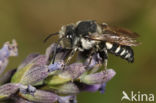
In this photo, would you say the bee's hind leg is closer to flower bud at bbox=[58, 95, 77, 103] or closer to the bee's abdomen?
the bee's abdomen

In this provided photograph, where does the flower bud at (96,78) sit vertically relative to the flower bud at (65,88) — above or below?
above

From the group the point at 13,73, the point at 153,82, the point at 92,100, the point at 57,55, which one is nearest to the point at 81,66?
the point at 57,55

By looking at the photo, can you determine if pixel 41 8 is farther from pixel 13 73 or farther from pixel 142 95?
pixel 13 73

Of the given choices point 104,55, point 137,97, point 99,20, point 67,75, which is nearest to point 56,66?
point 67,75

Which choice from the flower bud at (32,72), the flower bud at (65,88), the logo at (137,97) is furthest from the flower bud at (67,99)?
the logo at (137,97)

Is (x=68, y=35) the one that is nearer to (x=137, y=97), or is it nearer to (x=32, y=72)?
(x=32, y=72)

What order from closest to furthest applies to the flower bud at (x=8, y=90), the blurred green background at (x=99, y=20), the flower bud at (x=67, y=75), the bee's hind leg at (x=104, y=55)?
the flower bud at (x=8, y=90)
the flower bud at (x=67, y=75)
the bee's hind leg at (x=104, y=55)
the blurred green background at (x=99, y=20)

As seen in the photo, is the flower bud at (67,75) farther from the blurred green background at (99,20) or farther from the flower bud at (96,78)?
the blurred green background at (99,20)

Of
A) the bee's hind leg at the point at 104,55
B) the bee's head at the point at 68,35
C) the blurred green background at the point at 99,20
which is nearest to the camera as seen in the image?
the bee's head at the point at 68,35
